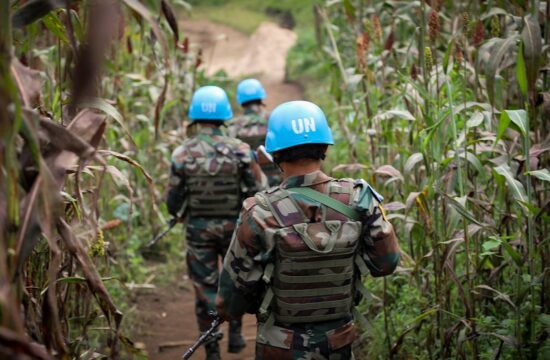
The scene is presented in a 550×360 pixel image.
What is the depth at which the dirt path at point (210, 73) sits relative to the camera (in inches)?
222

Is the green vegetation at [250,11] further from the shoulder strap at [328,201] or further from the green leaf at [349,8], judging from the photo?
the shoulder strap at [328,201]

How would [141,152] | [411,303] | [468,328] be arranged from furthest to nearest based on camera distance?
[141,152], [411,303], [468,328]

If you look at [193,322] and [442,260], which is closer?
[442,260]

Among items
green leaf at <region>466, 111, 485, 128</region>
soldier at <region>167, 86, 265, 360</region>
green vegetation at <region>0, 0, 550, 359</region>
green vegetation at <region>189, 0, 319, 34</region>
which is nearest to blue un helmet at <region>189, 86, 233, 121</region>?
soldier at <region>167, 86, 265, 360</region>

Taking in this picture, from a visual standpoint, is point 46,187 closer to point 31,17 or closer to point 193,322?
point 31,17

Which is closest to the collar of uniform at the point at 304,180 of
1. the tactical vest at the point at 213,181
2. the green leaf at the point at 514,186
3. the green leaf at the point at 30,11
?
the green leaf at the point at 514,186

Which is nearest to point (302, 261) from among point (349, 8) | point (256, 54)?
point (349, 8)

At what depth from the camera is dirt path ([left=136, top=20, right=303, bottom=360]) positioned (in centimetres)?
563

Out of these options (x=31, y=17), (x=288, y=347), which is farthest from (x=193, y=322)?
(x=31, y=17)

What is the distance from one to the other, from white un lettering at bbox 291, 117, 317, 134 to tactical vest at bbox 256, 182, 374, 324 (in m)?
0.25

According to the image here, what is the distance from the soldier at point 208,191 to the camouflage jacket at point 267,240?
2.10 meters

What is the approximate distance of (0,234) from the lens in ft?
5.85

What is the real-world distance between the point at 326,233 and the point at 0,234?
148cm

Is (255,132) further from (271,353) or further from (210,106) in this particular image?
(271,353)
